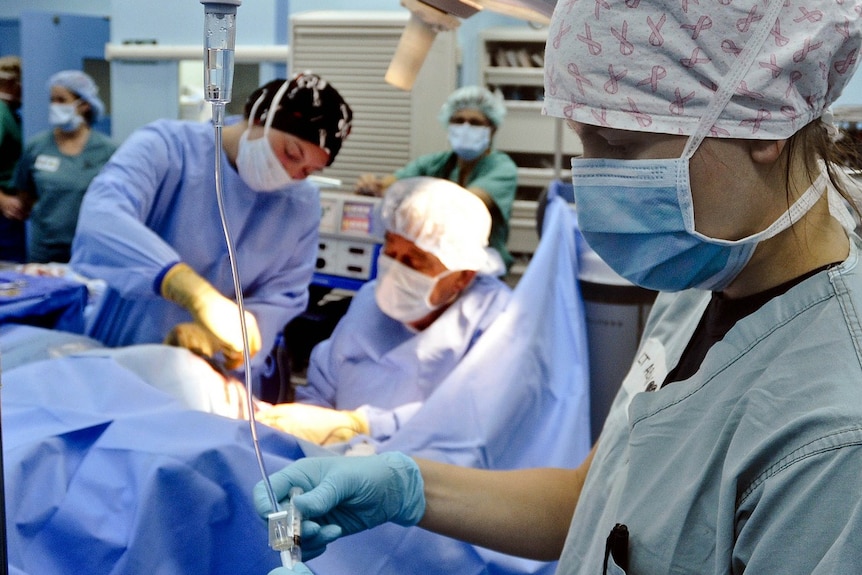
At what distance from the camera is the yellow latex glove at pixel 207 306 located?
1.76m

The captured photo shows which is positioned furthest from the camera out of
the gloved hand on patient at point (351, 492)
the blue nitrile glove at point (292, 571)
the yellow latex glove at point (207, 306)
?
the yellow latex glove at point (207, 306)

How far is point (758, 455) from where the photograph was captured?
651 millimetres

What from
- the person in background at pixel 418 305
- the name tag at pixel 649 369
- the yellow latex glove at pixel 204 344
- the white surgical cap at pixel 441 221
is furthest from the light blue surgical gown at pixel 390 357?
the name tag at pixel 649 369

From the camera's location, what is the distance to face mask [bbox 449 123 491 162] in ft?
11.4

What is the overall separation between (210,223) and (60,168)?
7.21 feet

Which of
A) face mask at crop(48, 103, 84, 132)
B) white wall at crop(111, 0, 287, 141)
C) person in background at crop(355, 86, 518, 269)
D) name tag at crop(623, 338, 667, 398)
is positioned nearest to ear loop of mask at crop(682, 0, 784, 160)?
name tag at crop(623, 338, 667, 398)

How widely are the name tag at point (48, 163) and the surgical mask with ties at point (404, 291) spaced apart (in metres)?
2.45

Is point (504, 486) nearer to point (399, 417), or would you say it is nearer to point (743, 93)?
point (743, 93)

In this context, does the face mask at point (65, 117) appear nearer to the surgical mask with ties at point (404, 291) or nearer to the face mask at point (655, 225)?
the surgical mask with ties at point (404, 291)

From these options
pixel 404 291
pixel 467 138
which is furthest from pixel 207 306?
pixel 467 138

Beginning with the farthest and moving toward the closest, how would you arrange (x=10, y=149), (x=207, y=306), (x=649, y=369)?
(x=10, y=149) < (x=207, y=306) < (x=649, y=369)

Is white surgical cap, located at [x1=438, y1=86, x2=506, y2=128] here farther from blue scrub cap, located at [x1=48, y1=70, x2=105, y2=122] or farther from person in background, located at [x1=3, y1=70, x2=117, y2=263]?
A: blue scrub cap, located at [x1=48, y1=70, x2=105, y2=122]

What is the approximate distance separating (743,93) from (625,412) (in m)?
0.41

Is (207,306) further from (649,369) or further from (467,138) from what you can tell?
(467,138)
